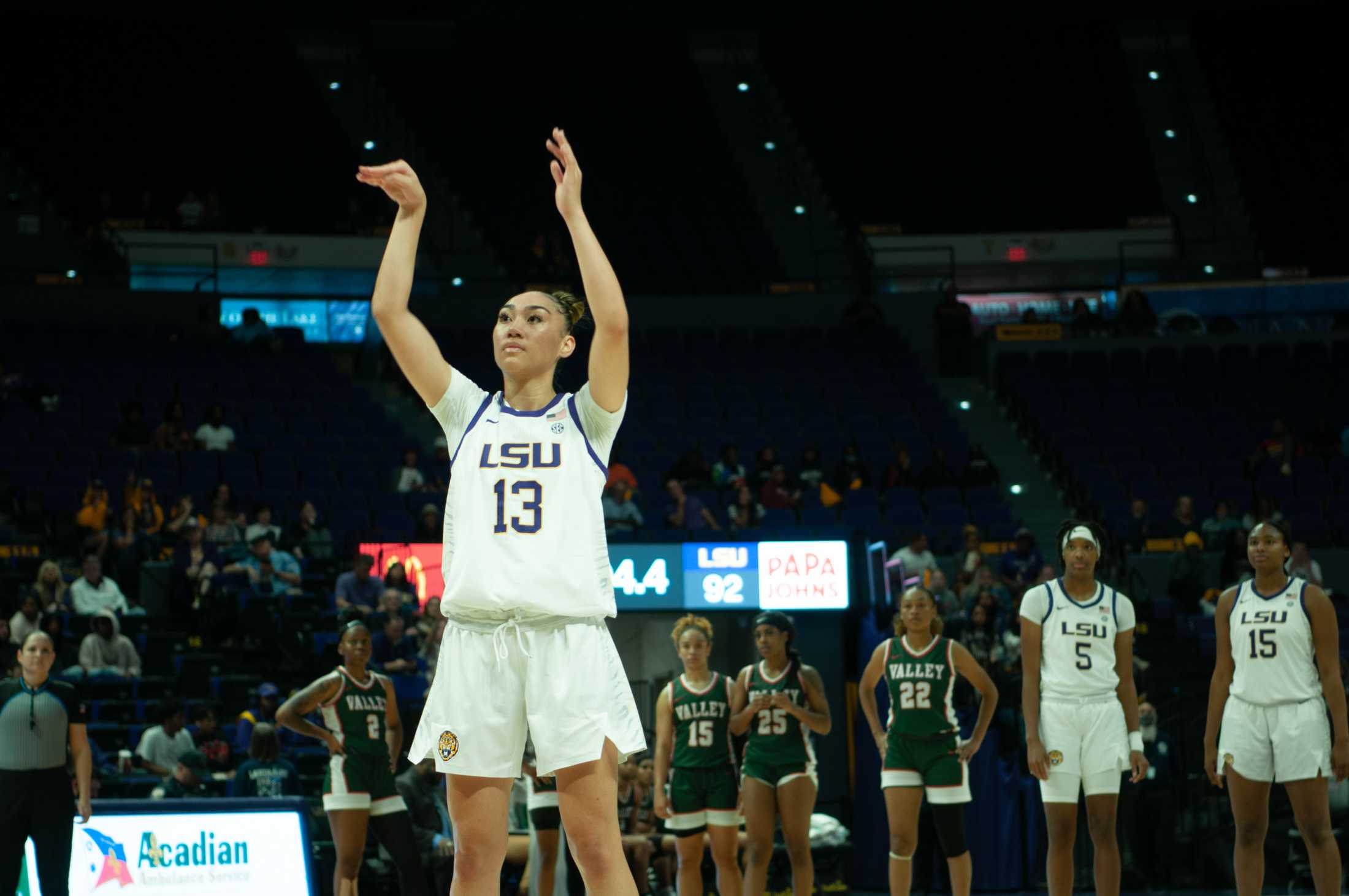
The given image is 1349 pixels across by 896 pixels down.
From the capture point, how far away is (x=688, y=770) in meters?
8.85

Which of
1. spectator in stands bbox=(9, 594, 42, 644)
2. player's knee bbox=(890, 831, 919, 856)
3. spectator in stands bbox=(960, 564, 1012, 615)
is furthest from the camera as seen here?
spectator in stands bbox=(960, 564, 1012, 615)

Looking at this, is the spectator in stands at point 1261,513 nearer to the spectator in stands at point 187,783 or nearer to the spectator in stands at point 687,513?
the spectator in stands at point 687,513

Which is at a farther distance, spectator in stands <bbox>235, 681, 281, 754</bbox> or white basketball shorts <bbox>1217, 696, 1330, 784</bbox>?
spectator in stands <bbox>235, 681, 281, 754</bbox>

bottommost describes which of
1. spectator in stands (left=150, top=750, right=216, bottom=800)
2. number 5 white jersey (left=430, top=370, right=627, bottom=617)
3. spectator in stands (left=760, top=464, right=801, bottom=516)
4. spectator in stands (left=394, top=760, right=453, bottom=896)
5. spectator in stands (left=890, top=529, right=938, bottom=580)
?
spectator in stands (left=394, top=760, right=453, bottom=896)

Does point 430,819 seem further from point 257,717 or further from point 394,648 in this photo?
point 394,648

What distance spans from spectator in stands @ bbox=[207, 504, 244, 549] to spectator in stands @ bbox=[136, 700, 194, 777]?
3390 mm

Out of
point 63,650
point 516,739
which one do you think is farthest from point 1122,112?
point 516,739

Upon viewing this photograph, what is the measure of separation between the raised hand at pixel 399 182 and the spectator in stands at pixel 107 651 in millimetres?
9571

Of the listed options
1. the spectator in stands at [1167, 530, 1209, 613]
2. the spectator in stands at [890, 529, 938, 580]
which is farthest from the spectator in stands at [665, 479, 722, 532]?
the spectator in stands at [1167, 530, 1209, 613]

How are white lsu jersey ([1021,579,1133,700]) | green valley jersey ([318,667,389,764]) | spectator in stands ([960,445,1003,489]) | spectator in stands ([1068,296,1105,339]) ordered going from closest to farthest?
1. white lsu jersey ([1021,579,1133,700])
2. green valley jersey ([318,667,389,764])
3. spectator in stands ([960,445,1003,489])
4. spectator in stands ([1068,296,1105,339])

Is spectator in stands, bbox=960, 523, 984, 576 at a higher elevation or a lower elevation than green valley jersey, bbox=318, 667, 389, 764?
higher

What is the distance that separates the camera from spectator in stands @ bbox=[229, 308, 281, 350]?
66.8 ft

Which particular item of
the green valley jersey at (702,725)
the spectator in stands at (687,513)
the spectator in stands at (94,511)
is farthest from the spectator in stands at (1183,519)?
the spectator in stands at (94,511)

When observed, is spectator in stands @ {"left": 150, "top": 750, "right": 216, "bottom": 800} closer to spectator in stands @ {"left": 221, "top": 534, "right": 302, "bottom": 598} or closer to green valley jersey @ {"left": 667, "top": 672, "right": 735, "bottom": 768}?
spectator in stands @ {"left": 221, "top": 534, "right": 302, "bottom": 598}
